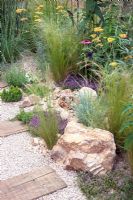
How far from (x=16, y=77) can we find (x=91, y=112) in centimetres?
190

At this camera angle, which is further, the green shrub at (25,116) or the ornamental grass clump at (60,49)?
the ornamental grass clump at (60,49)

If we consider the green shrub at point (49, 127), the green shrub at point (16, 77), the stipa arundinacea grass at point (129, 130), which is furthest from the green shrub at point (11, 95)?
the stipa arundinacea grass at point (129, 130)

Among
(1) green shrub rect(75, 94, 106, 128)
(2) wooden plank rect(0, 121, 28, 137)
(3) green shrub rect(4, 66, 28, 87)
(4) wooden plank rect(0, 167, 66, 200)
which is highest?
(1) green shrub rect(75, 94, 106, 128)

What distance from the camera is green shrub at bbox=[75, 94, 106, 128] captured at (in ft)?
12.3

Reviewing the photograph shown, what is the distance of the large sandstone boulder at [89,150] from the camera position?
11.4 ft

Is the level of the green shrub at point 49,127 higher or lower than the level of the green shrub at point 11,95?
higher

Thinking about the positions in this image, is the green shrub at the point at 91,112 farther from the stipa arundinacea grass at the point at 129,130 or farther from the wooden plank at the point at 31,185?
the wooden plank at the point at 31,185

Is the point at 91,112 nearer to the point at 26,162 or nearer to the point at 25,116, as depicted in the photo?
the point at 26,162

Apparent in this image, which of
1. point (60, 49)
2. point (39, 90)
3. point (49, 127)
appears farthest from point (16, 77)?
point (49, 127)

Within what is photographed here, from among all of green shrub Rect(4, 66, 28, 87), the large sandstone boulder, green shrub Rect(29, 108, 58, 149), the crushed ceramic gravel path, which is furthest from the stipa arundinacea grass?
green shrub Rect(4, 66, 28, 87)

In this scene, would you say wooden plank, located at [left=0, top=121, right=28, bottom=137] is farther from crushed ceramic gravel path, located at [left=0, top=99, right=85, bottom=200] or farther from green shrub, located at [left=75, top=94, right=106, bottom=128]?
green shrub, located at [left=75, top=94, right=106, bottom=128]

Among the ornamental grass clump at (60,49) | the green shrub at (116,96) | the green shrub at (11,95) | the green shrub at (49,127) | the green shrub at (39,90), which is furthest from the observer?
the ornamental grass clump at (60,49)

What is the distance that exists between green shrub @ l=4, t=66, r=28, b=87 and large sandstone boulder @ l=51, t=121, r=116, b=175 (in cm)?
197

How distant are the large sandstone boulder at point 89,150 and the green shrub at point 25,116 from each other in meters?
0.91
